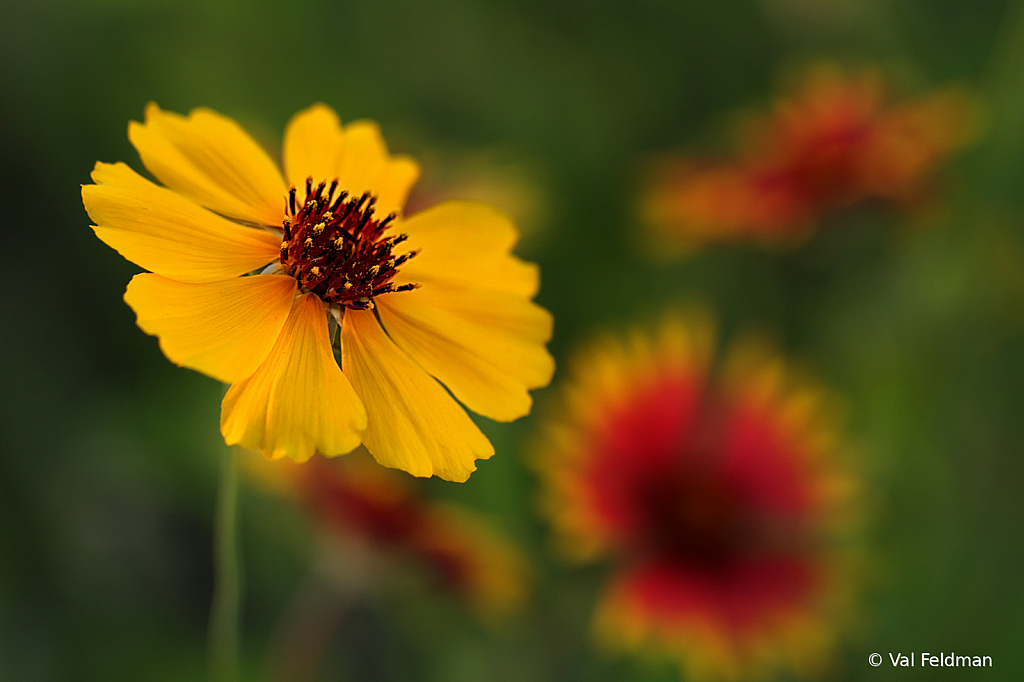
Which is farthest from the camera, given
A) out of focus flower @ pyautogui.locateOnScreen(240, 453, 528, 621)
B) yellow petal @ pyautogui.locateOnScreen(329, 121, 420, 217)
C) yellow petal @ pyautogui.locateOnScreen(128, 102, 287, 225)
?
out of focus flower @ pyautogui.locateOnScreen(240, 453, 528, 621)

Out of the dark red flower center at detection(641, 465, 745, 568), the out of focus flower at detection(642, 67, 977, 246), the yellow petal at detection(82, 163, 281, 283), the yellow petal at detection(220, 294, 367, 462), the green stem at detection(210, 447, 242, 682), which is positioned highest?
the out of focus flower at detection(642, 67, 977, 246)

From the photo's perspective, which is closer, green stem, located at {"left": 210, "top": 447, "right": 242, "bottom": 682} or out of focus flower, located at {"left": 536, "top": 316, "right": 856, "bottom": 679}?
green stem, located at {"left": 210, "top": 447, "right": 242, "bottom": 682}

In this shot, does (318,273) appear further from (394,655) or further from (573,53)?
(573,53)

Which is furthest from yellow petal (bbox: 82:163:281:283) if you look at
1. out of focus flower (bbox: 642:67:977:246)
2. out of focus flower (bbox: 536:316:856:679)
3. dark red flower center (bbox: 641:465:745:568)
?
out of focus flower (bbox: 642:67:977:246)

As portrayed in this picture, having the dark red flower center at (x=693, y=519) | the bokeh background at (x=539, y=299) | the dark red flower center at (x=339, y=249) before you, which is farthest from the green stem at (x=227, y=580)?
the dark red flower center at (x=693, y=519)

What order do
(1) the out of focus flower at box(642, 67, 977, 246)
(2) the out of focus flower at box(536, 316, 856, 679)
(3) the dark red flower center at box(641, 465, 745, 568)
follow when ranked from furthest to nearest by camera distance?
(1) the out of focus flower at box(642, 67, 977, 246), (3) the dark red flower center at box(641, 465, 745, 568), (2) the out of focus flower at box(536, 316, 856, 679)

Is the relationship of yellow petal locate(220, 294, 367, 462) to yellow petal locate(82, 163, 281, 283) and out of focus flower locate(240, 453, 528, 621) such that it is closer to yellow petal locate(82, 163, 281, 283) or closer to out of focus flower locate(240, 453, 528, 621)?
yellow petal locate(82, 163, 281, 283)

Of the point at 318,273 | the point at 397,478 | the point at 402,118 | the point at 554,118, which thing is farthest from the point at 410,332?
the point at 554,118
